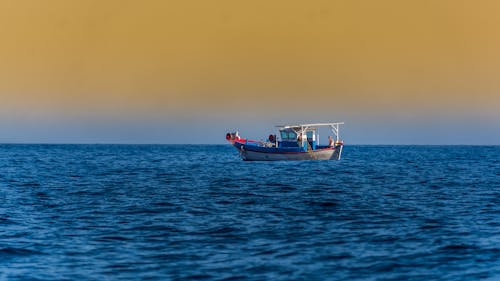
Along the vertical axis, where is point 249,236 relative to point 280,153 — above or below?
below

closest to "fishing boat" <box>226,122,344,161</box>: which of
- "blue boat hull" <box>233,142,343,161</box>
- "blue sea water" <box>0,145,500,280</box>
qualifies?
"blue boat hull" <box>233,142,343,161</box>

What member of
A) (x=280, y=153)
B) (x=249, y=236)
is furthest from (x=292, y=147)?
(x=249, y=236)

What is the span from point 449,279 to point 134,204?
68.7 ft

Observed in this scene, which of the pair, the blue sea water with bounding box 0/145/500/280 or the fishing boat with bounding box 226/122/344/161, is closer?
the blue sea water with bounding box 0/145/500/280

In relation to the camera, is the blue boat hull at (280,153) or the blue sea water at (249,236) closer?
the blue sea water at (249,236)

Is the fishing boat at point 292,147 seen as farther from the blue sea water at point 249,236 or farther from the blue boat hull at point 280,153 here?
the blue sea water at point 249,236

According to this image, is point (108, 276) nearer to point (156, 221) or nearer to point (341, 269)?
point (341, 269)

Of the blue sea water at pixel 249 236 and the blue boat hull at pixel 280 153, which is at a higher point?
the blue boat hull at pixel 280 153

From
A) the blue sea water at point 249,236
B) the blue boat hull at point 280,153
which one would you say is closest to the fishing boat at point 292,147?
the blue boat hull at point 280,153

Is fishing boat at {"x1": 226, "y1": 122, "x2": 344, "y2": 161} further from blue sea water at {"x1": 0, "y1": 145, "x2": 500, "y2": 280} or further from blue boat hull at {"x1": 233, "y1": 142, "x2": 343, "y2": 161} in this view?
blue sea water at {"x1": 0, "y1": 145, "x2": 500, "y2": 280}

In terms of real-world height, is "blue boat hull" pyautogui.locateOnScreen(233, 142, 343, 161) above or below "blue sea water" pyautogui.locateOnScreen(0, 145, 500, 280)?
above

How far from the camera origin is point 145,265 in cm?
1650

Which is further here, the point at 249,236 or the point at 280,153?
the point at 280,153

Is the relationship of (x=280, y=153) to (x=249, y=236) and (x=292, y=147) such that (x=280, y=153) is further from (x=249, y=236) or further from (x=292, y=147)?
(x=249, y=236)
